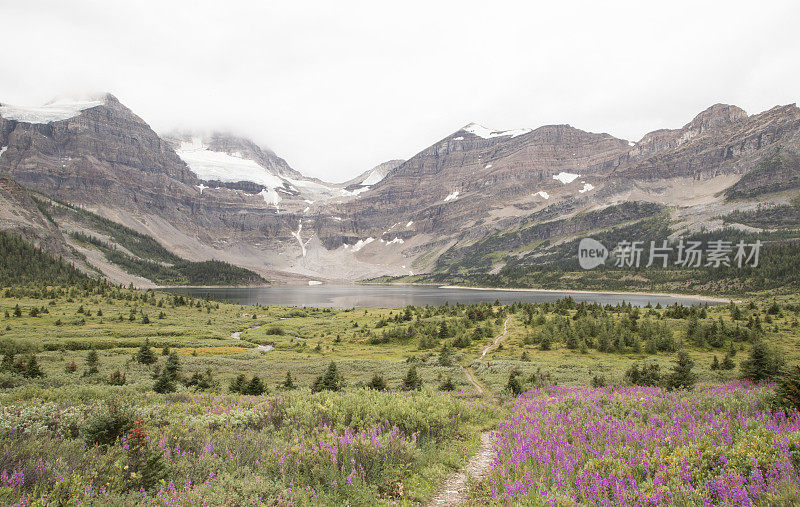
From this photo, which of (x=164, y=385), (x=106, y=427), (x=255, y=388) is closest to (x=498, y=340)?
(x=255, y=388)

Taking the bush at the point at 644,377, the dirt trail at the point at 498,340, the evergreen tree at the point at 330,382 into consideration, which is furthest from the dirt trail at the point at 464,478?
the dirt trail at the point at 498,340

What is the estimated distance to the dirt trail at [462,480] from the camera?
731cm

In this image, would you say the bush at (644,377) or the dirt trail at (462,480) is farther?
the bush at (644,377)

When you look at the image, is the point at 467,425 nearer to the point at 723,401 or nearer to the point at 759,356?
the point at 723,401

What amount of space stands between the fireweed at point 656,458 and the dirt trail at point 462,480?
455mm

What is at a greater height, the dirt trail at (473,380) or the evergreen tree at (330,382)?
the evergreen tree at (330,382)

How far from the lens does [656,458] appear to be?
6.69 m

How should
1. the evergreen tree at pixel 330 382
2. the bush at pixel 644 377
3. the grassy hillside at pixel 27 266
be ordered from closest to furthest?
1. the evergreen tree at pixel 330 382
2. the bush at pixel 644 377
3. the grassy hillside at pixel 27 266

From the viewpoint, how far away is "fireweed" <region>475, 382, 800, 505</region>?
536 centimetres

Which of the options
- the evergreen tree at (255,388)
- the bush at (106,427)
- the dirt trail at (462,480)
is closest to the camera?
the dirt trail at (462,480)

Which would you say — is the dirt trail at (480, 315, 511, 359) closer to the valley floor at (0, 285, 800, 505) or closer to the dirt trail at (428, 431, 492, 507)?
the valley floor at (0, 285, 800, 505)

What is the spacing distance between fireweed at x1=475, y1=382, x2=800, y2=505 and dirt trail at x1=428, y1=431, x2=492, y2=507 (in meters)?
0.45

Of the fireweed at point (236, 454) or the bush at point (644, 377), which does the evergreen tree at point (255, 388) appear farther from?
the bush at point (644, 377)

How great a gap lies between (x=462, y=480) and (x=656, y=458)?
4020 mm
